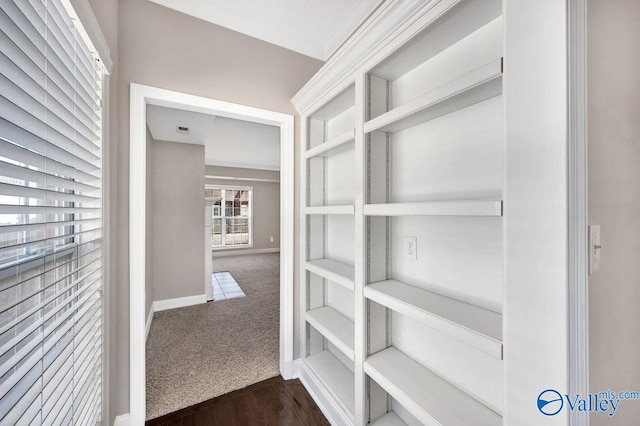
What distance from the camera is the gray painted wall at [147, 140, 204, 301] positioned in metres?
3.53

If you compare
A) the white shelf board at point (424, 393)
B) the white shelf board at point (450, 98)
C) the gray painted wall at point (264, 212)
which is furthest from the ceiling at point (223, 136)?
the white shelf board at point (424, 393)

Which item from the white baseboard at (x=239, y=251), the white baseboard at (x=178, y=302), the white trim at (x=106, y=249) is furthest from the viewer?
the white baseboard at (x=239, y=251)

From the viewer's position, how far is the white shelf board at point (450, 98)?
88cm

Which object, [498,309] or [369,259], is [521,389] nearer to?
[498,309]

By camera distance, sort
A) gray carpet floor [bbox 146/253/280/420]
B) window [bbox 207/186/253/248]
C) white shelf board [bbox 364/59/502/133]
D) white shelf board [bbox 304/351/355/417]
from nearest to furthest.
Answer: white shelf board [bbox 364/59/502/133] → white shelf board [bbox 304/351/355/417] → gray carpet floor [bbox 146/253/280/420] → window [bbox 207/186/253/248]

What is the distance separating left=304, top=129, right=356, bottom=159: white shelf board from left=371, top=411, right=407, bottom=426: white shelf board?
1.58 m

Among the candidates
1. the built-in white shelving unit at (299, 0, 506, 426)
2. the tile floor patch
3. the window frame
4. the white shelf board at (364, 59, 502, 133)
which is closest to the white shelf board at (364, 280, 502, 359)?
the built-in white shelving unit at (299, 0, 506, 426)

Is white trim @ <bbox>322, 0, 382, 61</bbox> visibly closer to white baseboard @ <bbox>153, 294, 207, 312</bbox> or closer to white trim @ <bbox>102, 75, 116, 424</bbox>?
white trim @ <bbox>102, 75, 116, 424</bbox>

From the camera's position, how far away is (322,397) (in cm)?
182

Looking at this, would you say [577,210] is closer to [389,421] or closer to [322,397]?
[389,421]

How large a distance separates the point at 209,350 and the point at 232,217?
6052 mm

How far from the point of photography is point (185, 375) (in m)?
2.14

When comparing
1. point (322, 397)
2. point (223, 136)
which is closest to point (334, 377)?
point (322, 397)
